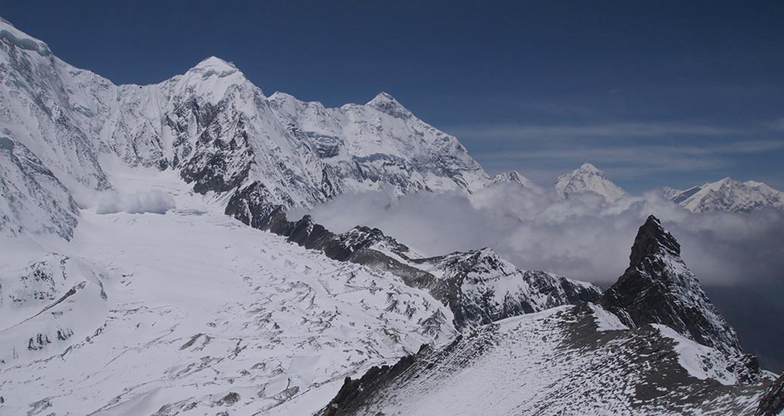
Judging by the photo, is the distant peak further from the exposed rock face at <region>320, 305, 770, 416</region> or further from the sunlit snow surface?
the sunlit snow surface

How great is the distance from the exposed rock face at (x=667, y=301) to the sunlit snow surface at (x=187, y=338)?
1714 inches

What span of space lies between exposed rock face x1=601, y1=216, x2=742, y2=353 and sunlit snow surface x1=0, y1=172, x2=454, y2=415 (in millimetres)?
43542

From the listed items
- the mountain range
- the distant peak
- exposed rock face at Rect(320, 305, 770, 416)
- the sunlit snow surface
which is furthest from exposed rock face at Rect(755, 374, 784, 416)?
the sunlit snow surface

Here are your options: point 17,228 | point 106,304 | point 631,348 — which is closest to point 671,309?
point 631,348

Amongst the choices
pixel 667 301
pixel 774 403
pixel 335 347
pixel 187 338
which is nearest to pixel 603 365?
pixel 774 403

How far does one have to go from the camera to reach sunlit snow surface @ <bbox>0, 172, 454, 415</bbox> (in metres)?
102

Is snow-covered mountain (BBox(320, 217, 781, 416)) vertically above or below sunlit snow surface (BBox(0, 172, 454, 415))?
below

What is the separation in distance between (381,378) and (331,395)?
1193cm

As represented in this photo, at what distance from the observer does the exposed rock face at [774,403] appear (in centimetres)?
2743

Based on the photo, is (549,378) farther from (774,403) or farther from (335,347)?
(335,347)

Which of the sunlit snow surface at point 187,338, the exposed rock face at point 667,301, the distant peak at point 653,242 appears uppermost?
the sunlit snow surface at point 187,338

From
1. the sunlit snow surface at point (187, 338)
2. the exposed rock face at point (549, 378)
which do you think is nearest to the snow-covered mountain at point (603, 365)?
the exposed rock face at point (549, 378)

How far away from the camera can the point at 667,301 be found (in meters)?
74.7

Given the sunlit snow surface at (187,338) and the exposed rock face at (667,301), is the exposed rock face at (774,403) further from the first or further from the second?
the sunlit snow surface at (187,338)
